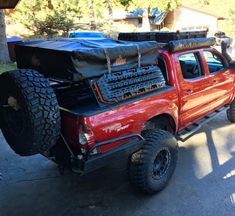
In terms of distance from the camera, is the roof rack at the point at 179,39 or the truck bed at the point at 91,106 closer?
the truck bed at the point at 91,106

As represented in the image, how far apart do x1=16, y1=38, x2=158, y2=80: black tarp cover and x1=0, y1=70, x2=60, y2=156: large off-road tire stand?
38 centimetres

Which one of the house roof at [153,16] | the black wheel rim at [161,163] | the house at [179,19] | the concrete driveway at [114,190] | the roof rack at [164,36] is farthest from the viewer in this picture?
the house at [179,19]

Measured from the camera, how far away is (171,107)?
429cm

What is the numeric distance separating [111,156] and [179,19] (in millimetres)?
40121

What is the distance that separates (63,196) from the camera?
402cm

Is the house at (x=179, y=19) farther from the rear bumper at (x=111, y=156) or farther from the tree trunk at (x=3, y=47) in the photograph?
the rear bumper at (x=111, y=156)

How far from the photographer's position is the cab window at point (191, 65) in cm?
503

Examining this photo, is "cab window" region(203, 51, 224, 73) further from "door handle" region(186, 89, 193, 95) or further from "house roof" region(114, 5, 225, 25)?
"house roof" region(114, 5, 225, 25)

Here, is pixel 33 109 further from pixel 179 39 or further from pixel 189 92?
pixel 179 39

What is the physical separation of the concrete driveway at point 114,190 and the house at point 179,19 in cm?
3547

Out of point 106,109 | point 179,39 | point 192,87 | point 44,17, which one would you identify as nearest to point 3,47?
point 179,39

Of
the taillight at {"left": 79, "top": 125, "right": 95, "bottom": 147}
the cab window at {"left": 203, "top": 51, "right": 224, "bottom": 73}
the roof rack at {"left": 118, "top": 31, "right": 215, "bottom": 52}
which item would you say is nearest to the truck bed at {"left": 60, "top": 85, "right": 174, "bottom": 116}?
the taillight at {"left": 79, "top": 125, "right": 95, "bottom": 147}

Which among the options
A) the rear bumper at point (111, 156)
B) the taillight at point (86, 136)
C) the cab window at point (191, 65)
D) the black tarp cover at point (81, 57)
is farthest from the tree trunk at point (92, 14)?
the taillight at point (86, 136)

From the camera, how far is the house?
39.0 meters
